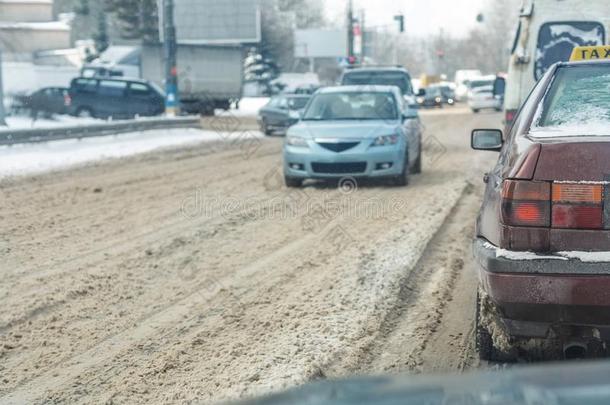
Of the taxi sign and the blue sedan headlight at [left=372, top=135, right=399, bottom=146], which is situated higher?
the taxi sign

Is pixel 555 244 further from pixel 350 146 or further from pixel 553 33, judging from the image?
pixel 553 33

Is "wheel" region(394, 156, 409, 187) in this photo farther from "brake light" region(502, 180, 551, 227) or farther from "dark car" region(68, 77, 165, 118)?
"dark car" region(68, 77, 165, 118)

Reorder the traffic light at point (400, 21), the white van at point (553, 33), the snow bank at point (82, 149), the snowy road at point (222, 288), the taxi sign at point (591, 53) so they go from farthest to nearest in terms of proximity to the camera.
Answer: the traffic light at point (400, 21) → the snow bank at point (82, 149) → the white van at point (553, 33) → the taxi sign at point (591, 53) → the snowy road at point (222, 288)

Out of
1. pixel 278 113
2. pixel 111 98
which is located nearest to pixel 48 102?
pixel 111 98

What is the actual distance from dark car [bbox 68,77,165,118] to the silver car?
2075 centimetres

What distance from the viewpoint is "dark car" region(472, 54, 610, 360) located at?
3516mm

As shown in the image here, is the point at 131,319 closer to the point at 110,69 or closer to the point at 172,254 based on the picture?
the point at 172,254

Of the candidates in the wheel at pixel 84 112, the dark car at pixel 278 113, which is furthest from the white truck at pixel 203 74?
the dark car at pixel 278 113

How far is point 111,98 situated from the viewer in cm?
3222

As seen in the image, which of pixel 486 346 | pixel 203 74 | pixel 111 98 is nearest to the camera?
pixel 486 346

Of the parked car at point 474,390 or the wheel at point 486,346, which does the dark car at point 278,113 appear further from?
the parked car at point 474,390

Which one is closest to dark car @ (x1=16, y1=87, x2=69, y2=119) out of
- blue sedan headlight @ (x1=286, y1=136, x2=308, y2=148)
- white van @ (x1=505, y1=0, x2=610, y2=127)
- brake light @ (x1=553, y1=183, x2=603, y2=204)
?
blue sedan headlight @ (x1=286, y1=136, x2=308, y2=148)

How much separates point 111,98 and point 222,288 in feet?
88.9

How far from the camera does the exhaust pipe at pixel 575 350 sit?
12.2 ft
